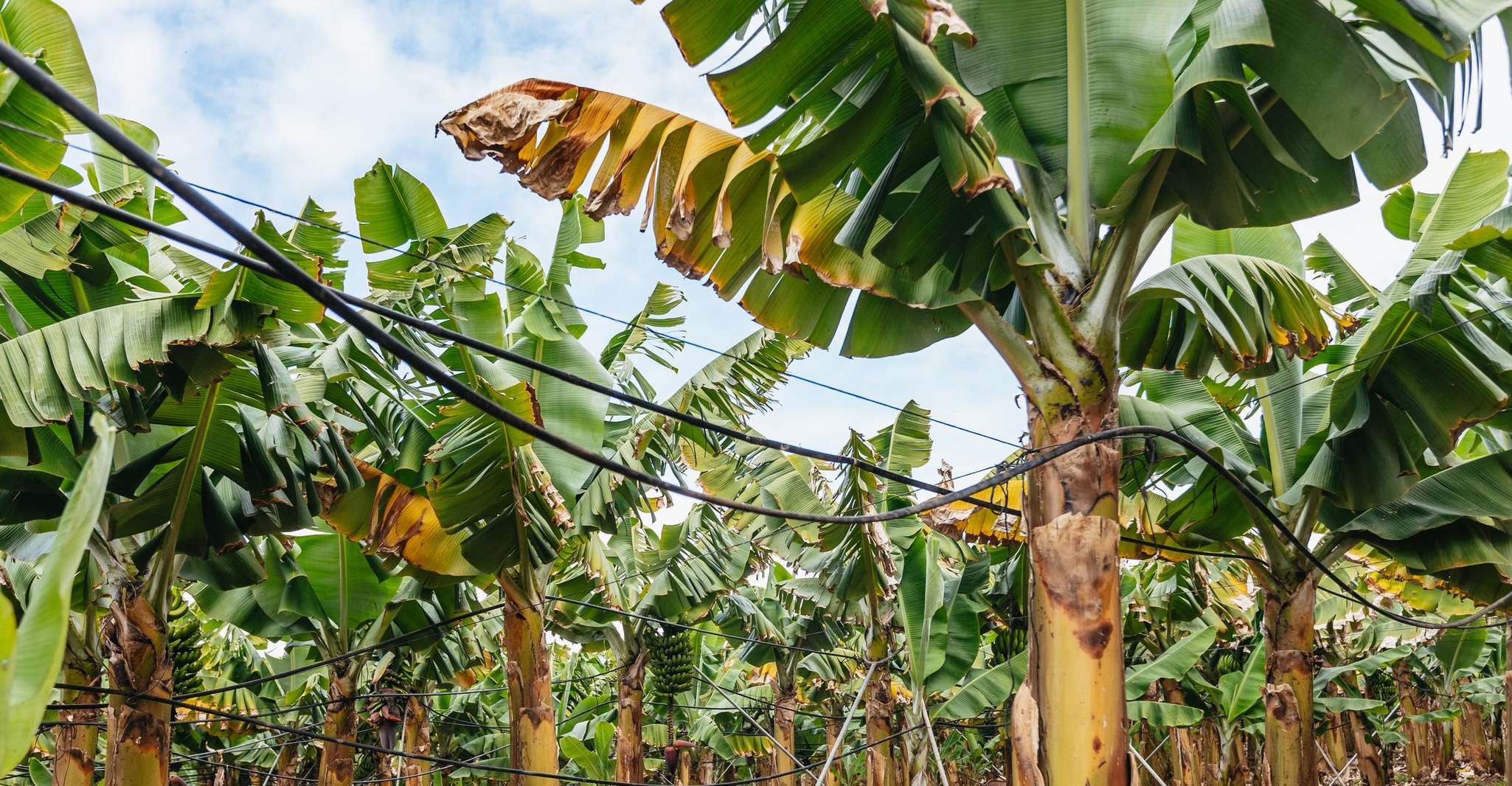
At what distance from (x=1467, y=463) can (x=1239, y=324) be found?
254 cm

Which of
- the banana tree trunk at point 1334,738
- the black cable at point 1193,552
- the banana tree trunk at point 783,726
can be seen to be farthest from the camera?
the banana tree trunk at point 1334,738

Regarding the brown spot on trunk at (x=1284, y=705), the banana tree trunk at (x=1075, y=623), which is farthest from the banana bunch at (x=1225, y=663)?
the banana tree trunk at (x=1075, y=623)

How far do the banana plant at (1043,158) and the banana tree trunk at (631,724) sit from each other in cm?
794

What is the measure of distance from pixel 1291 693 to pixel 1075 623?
319 cm

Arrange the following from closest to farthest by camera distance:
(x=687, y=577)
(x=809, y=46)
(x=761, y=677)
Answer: (x=809, y=46)
(x=687, y=577)
(x=761, y=677)

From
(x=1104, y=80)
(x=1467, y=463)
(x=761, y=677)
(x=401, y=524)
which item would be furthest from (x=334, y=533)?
(x=761, y=677)

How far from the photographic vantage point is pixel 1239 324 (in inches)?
155

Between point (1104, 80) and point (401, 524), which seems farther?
point (401, 524)

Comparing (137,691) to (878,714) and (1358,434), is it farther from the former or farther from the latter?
(1358,434)

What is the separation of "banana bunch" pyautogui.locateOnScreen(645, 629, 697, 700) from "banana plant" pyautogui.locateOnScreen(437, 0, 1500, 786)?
886cm

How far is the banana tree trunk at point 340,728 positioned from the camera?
28.0 ft

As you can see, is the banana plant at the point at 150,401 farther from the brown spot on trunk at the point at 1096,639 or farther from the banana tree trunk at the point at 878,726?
the banana tree trunk at the point at 878,726

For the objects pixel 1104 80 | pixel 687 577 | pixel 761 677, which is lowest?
pixel 761 677

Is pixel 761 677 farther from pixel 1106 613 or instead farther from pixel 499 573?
pixel 1106 613
